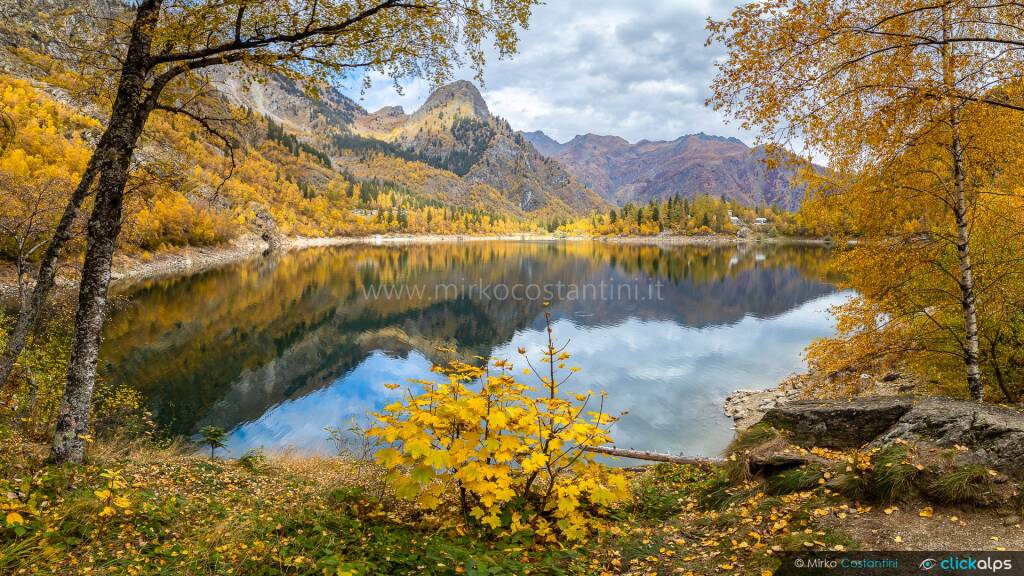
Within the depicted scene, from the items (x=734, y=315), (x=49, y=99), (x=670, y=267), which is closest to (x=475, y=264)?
(x=670, y=267)

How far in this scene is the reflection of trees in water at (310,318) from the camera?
81.0 feet

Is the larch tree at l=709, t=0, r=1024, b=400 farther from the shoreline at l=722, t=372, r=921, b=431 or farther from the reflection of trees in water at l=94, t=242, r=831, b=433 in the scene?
the reflection of trees in water at l=94, t=242, r=831, b=433

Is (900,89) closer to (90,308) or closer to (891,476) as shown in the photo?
(891,476)

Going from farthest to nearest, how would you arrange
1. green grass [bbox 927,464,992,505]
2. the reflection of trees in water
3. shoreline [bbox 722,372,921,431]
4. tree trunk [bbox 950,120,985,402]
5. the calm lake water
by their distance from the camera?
the reflection of trees in water < the calm lake water < shoreline [bbox 722,372,921,431] < tree trunk [bbox 950,120,985,402] < green grass [bbox 927,464,992,505]

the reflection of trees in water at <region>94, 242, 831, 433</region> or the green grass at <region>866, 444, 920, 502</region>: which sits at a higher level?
the green grass at <region>866, 444, 920, 502</region>

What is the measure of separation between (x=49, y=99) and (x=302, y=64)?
11426 cm

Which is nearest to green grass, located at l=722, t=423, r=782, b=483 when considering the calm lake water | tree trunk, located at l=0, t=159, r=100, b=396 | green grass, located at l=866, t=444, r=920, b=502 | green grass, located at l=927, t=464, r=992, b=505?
green grass, located at l=866, t=444, r=920, b=502

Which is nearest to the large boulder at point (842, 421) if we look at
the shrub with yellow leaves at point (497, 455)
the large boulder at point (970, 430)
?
the large boulder at point (970, 430)

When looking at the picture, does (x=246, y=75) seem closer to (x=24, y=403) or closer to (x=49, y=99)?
(x=24, y=403)

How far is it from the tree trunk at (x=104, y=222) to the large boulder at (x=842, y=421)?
11707mm

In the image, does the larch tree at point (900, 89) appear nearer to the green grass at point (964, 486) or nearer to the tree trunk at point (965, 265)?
the tree trunk at point (965, 265)

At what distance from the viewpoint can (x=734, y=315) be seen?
47.9 metres

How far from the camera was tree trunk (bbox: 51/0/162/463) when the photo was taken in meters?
6.51

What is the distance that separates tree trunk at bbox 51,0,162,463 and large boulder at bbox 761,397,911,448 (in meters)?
11.7
